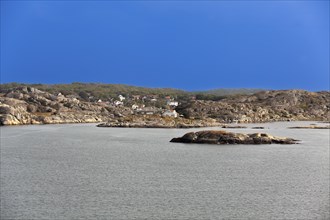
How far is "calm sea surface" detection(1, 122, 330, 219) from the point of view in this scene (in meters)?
27.8

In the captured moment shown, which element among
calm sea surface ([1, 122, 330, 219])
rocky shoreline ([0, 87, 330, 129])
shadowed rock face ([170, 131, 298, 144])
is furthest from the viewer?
rocky shoreline ([0, 87, 330, 129])

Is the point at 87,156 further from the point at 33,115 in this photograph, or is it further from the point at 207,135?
the point at 33,115

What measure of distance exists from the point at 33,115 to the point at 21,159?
360 ft

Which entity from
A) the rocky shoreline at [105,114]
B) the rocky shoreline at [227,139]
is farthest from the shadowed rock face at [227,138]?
the rocky shoreline at [105,114]

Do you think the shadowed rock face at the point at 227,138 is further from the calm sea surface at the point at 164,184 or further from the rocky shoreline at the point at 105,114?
the rocky shoreline at the point at 105,114

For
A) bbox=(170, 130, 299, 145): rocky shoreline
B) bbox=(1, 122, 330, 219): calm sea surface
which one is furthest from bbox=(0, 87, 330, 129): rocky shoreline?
bbox=(1, 122, 330, 219): calm sea surface

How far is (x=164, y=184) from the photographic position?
36.8m

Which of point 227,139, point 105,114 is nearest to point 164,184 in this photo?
point 227,139

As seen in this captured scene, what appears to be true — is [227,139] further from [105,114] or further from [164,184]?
[105,114]

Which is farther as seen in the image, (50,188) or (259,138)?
(259,138)

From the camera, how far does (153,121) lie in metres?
143

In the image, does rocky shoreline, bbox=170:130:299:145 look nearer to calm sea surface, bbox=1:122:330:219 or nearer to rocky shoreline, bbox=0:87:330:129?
calm sea surface, bbox=1:122:330:219

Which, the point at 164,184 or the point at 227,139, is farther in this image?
the point at 227,139

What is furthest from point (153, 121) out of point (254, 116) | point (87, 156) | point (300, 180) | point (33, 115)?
point (300, 180)
